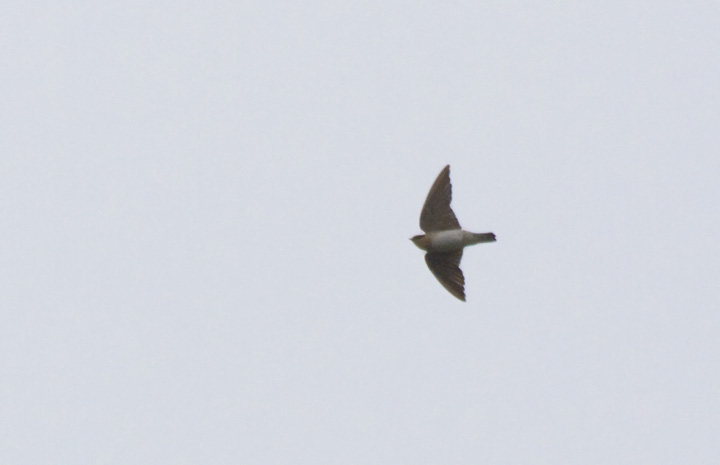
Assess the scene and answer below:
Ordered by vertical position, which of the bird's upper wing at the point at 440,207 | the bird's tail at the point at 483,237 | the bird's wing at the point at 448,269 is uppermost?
the bird's upper wing at the point at 440,207

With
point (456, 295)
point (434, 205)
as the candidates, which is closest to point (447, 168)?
point (434, 205)

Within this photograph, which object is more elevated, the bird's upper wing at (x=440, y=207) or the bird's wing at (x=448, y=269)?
the bird's upper wing at (x=440, y=207)

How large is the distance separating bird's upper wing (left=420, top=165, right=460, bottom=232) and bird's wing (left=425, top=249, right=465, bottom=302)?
1.45 ft

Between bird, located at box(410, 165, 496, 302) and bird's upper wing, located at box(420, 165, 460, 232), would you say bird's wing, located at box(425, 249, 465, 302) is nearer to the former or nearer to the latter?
bird, located at box(410, 165, 496, 302)

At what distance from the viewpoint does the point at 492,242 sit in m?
14.0

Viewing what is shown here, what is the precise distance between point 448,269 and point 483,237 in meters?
0.90

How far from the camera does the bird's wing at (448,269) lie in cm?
1452

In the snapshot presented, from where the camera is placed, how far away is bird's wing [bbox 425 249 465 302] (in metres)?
14.5

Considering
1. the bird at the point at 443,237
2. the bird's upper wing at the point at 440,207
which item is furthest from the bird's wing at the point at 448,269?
the bird's upper wing at the point at 440,207

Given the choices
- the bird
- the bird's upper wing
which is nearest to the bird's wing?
the bird

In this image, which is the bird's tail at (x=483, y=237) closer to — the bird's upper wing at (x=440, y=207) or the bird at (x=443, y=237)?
the bird at (x=443, y=237)

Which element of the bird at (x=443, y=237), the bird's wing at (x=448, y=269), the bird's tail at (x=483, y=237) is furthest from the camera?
the bird's wing at (x=448, y=269)

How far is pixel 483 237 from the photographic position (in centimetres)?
1397

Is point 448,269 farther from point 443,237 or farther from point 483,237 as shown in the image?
point 483,237
